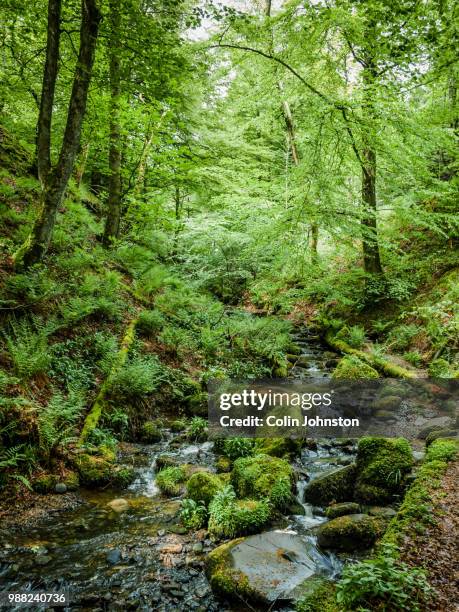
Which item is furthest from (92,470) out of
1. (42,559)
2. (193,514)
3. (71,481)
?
(193,514)

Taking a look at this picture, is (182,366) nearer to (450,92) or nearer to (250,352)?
(250,352)

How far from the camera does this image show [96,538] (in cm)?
402

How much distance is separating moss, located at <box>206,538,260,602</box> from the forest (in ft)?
0.06

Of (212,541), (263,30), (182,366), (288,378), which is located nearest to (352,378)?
(288,378)

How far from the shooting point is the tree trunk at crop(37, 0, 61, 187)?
22.3 feet

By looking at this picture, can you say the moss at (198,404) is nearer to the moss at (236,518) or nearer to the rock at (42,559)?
the moss at (236,518)

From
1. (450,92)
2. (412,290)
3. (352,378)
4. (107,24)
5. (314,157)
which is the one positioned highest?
(450,92)

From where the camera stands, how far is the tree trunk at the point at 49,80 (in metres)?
6.79

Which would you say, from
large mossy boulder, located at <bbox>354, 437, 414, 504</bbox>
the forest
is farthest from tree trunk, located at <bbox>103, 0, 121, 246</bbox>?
large mossy boulder, located at <bbox>354, 437, 414, 504</bbox>

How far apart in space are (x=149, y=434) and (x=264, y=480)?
245 centimetres

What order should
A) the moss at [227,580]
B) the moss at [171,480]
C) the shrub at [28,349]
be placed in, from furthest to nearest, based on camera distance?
the shrub at [28,349] → the moss at [171,480] → the moss at [227,580]

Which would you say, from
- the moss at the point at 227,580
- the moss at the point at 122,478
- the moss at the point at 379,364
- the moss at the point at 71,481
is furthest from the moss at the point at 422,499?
the moss at the point at 379,364

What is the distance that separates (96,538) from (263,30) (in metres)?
7.52

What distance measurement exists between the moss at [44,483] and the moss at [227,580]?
7.13 ft
